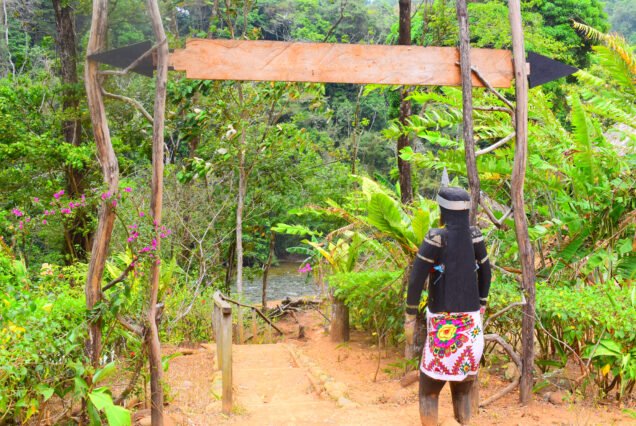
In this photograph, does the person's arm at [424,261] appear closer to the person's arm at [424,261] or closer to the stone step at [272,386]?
the person's arm at [424,261]

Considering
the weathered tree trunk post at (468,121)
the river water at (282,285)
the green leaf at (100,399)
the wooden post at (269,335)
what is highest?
the weathered tree trunk post at (468,121)

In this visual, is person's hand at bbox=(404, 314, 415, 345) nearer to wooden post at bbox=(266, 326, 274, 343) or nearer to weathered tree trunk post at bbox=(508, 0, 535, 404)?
weathered tree trunk post at bbox=(508, 0, 535, 404)

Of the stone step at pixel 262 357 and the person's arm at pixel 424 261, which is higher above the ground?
the person's arm at pixel 424 261

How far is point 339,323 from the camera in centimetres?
850

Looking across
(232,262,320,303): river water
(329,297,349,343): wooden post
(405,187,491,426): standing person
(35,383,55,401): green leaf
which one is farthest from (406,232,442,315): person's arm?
(232,262,320,303): river water

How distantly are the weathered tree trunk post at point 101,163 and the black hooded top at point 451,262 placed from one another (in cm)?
204

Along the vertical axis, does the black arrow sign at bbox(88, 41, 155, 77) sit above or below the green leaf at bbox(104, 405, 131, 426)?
above

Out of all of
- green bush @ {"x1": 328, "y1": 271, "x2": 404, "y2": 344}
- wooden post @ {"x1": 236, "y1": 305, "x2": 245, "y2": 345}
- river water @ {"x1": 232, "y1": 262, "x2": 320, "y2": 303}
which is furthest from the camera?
river water @ {"x1": 232, "y1": 262, "x2": 320, "y2": 303}

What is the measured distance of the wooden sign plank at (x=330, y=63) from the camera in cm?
445

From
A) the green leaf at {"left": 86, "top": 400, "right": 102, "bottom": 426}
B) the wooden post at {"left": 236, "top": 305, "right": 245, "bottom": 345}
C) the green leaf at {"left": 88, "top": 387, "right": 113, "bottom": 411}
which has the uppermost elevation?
the green leaf at {"left": 88, "top": 387, "right": 113, "bottom": 411}

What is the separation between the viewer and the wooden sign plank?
175 inches

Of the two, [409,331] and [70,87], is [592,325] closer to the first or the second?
[409,331]

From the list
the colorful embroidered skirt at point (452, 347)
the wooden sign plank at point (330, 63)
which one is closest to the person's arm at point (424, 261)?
the colorful embroidered skirt at point (452, 347)

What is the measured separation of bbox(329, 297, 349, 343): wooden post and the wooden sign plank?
14.2 feet
